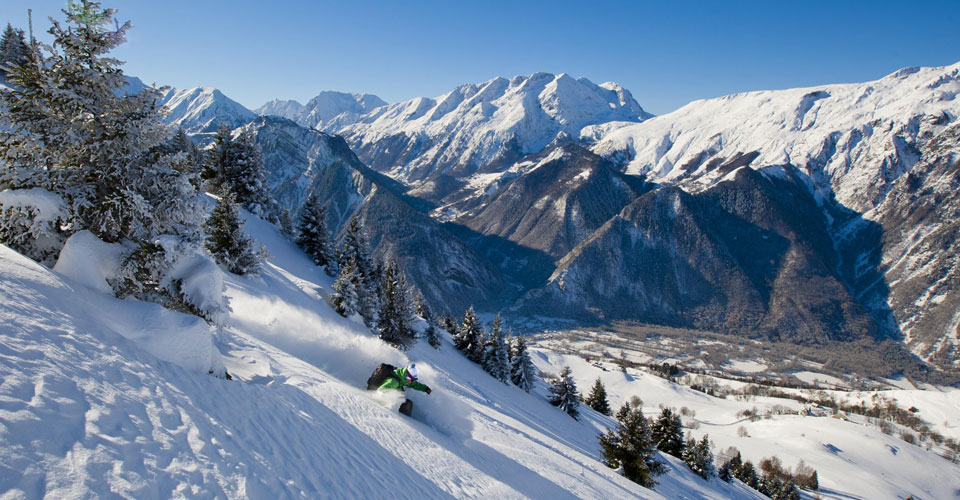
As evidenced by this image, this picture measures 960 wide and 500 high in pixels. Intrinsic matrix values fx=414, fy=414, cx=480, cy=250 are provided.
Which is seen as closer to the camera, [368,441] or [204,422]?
[204,422]

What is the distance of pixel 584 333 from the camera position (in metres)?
191

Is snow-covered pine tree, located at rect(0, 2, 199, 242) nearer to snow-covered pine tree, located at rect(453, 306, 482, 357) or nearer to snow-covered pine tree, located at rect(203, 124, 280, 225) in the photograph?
snow-covered pine tree, located at rect(203, 124, 280, 225)

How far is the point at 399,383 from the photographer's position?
13578 millimetres

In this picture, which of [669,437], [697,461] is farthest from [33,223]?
[669,437]

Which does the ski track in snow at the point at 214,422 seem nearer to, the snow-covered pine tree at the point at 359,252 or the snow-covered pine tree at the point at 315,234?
the snow-covered pine tree at the point at 359,252

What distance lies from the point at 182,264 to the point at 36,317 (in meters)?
3.65

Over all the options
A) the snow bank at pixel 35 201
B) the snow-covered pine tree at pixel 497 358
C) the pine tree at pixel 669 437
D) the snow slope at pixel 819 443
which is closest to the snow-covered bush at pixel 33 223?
the snow bank at pixel 35 201

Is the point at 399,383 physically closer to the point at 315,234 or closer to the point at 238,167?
the point at 315,234

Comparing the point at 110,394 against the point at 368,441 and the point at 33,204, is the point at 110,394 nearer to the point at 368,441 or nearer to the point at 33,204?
the point at 368,441

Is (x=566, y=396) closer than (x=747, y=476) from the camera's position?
Yes

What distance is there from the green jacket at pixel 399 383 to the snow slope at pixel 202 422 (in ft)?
2.05

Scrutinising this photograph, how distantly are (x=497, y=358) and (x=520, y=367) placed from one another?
4.26 m

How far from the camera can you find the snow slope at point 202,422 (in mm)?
4809

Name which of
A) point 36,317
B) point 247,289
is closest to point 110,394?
point 36,317
